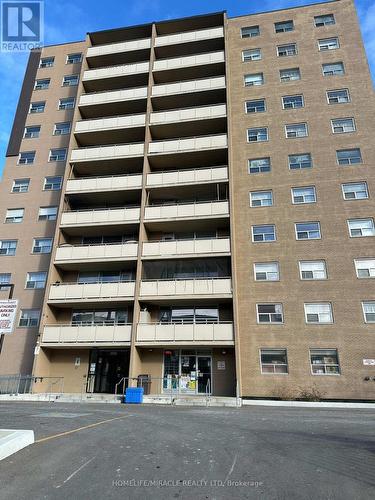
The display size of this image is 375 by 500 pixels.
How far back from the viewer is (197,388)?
21.8m

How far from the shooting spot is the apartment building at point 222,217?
70.2 ft

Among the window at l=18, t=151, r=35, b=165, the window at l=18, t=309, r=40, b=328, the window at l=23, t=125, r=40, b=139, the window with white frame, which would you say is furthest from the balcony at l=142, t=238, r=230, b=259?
the window at l=23, t=125, r=40, b=139

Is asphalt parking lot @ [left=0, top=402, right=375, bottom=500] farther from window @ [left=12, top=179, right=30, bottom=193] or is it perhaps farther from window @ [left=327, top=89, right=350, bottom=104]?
window @ [left=327, top=89, right=350, bottom=104]

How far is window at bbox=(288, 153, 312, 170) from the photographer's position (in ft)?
82.9

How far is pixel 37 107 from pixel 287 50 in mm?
22456

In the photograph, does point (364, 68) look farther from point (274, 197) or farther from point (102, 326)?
point (102, 326)

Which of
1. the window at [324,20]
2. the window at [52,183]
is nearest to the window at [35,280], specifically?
the window at [52,183]

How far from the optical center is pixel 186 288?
22.2 m

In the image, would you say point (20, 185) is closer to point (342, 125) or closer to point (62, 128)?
point (62, 128)

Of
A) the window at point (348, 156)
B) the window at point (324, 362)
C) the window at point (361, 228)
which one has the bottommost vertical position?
the window at point (324, 362)

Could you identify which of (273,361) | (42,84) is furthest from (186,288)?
(42,84)

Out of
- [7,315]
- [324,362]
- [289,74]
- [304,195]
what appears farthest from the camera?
[289,74]

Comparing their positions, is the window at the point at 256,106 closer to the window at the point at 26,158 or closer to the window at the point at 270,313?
the window at the point at 270,313

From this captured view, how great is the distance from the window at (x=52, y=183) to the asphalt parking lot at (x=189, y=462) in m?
21.1
